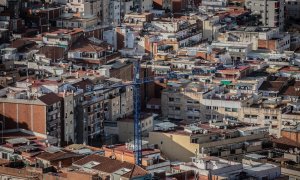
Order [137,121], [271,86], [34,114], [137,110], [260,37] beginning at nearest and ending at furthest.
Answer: [137,121] < [34,114] < [137,110] < [271,86] < [260,37]

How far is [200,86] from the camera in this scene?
175ft

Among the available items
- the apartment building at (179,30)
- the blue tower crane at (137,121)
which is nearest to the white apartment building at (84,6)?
the apartment building at (179,30)

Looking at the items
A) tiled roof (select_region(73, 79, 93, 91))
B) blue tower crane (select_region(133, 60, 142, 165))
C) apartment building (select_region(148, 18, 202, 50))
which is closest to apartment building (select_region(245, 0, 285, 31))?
apartment building (select_region(148, 18, 202, 50))

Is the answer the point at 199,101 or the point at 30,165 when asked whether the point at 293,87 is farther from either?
the point at 30,165

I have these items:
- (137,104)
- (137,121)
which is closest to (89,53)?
(137,104)

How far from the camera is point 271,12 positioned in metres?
71.5

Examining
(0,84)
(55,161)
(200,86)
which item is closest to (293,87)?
(200,86)

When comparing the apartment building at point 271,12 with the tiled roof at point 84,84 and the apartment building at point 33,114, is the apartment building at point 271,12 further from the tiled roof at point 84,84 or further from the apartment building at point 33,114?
the apartment building at point 33,114

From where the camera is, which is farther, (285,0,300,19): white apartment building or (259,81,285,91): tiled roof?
(285,0,300,19): white apartment building

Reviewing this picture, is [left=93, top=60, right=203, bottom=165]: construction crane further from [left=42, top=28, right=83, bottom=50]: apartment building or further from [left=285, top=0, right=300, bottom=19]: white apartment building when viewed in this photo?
[left=285, top=0, right=300, bottom=19]: white apartment building

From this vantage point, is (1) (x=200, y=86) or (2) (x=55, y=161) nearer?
(2) (x=55, y=161)

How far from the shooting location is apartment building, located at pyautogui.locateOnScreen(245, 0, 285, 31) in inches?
2800

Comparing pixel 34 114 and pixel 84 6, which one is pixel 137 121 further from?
pixel 84 6

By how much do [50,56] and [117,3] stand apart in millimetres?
13062
